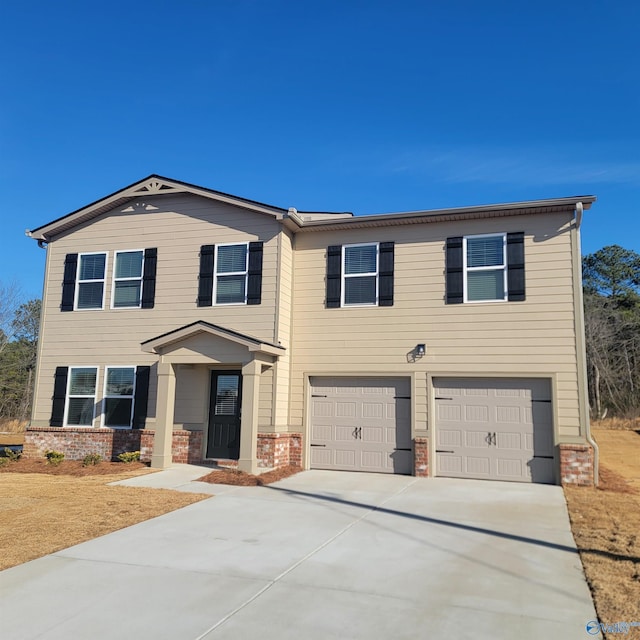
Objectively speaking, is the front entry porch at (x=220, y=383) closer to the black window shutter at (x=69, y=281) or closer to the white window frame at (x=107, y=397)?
the white window frame at (x=107, y=397)

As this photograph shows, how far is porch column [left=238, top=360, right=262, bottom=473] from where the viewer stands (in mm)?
11539

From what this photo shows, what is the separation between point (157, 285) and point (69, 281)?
249 centimetres

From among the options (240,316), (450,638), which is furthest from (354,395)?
(450,638)

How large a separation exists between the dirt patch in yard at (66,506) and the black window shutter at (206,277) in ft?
12.8

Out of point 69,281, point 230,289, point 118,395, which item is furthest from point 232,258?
point 69,281

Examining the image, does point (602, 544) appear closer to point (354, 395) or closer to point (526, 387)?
point (526, 387)

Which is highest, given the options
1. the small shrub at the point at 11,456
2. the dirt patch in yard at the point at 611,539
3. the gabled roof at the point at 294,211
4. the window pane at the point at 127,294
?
the gabled roof at the point at 294,211

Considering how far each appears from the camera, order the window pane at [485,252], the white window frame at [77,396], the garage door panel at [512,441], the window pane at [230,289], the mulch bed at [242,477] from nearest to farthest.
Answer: the mulch bed at [242,477] < the garage door panel at [512,441] < the window pane at [485,252] < the window pane at [230,289] < the white window frame at [77,396]

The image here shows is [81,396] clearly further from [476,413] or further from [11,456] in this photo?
[476,413]

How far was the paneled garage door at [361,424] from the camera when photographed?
12.4 m

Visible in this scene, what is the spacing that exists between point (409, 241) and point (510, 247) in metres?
2.14

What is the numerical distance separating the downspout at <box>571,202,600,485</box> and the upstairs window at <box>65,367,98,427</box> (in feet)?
35.2

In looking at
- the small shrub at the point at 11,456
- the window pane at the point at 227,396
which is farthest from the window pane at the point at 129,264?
the small shrub at the point at 11,456

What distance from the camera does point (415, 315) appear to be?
12.5 m
